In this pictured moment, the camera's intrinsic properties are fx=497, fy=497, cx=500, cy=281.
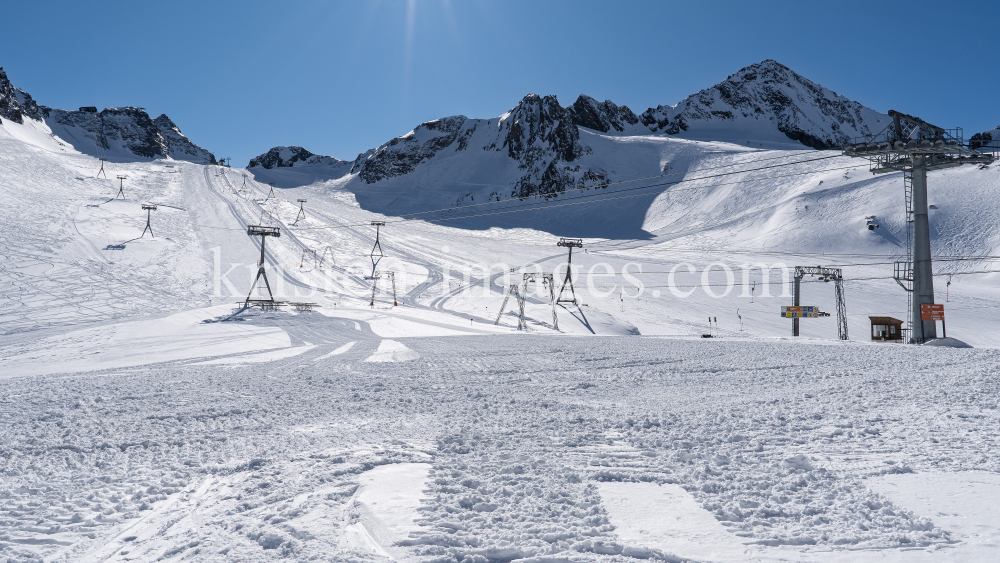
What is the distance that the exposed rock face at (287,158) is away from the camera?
581ft

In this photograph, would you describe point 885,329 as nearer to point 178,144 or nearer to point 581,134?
point 581,134

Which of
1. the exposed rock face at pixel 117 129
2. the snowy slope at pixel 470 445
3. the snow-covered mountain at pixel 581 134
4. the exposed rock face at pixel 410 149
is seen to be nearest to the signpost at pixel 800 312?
the snowy slope at pixel 470 445

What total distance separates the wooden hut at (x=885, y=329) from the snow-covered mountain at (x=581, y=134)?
81.9 metres

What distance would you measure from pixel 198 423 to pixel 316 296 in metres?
33.8

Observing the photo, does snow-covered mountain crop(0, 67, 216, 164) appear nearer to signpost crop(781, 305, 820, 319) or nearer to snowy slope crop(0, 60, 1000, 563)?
snowy slope crop(0, 60, 1000, 563)

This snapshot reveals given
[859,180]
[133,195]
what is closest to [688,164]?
[859,180]

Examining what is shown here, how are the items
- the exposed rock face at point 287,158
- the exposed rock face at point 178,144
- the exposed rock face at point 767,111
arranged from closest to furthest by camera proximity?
the exposed rock face at point 767,111 < the exposed rock face at point 178,144 < the exposed rock face at point 287,158

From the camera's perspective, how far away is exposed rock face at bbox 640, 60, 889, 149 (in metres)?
138

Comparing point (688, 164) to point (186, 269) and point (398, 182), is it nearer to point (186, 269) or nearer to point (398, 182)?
point (398, 182)

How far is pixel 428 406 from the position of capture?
6750mm

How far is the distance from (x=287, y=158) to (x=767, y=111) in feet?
518

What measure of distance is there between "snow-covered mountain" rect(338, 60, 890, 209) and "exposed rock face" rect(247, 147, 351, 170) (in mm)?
32415

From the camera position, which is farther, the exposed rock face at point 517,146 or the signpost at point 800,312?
the exposed rock face at point 517,146

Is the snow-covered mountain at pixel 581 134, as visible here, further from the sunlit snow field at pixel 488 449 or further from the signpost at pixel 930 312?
the sunlit snow field at pixel 488 449
